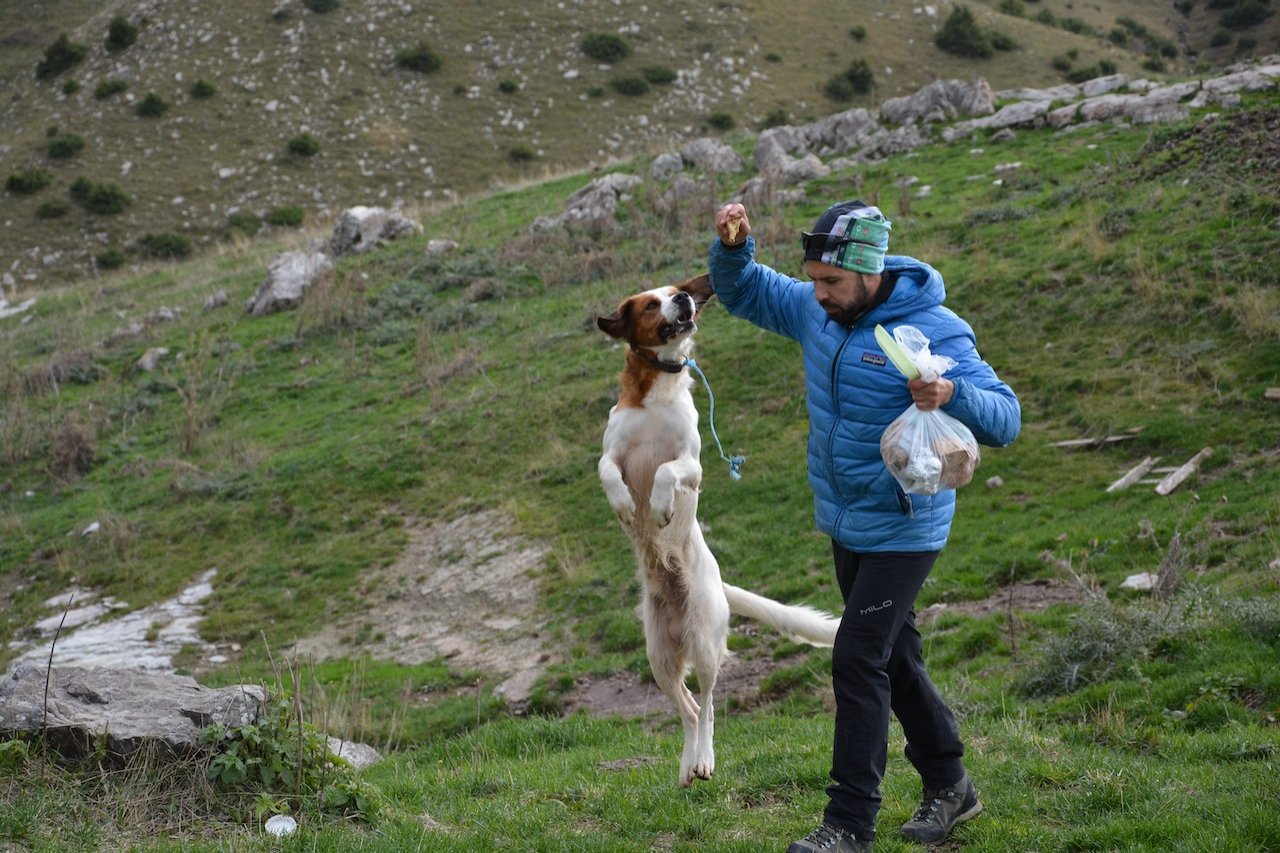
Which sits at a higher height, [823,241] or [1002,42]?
[823,241]

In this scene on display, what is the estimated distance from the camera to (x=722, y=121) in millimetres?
40906

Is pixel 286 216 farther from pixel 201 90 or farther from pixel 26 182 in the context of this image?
pixel 26 182

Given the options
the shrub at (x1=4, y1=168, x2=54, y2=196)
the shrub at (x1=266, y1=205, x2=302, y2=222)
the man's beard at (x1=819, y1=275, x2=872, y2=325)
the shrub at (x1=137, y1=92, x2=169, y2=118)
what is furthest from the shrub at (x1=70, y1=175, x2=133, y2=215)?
the man's beard at (x1=819, y1=275, x2=872, y2=325)

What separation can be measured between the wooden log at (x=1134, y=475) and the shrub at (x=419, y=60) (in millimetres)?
38696

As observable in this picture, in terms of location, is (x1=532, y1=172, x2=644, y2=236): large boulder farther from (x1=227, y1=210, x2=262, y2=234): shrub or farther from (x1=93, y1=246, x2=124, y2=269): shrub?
(x1=93, y1=246, x2=124, y2=269): shrub

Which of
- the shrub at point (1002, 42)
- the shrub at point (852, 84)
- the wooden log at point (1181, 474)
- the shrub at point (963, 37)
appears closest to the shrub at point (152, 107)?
the shrub at point (852, 84)

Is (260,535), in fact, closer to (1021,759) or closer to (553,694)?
(553,694)

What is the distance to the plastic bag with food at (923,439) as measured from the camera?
401cm

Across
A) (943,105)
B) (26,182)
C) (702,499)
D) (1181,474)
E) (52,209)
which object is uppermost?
(1181,474)

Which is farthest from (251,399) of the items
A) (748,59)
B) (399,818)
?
(748,59)

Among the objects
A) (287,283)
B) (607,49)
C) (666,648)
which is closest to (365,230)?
(287,283)

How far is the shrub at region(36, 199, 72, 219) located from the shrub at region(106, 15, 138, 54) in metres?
10.3

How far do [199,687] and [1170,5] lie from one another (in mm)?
61636

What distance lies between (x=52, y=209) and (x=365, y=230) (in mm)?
18875
